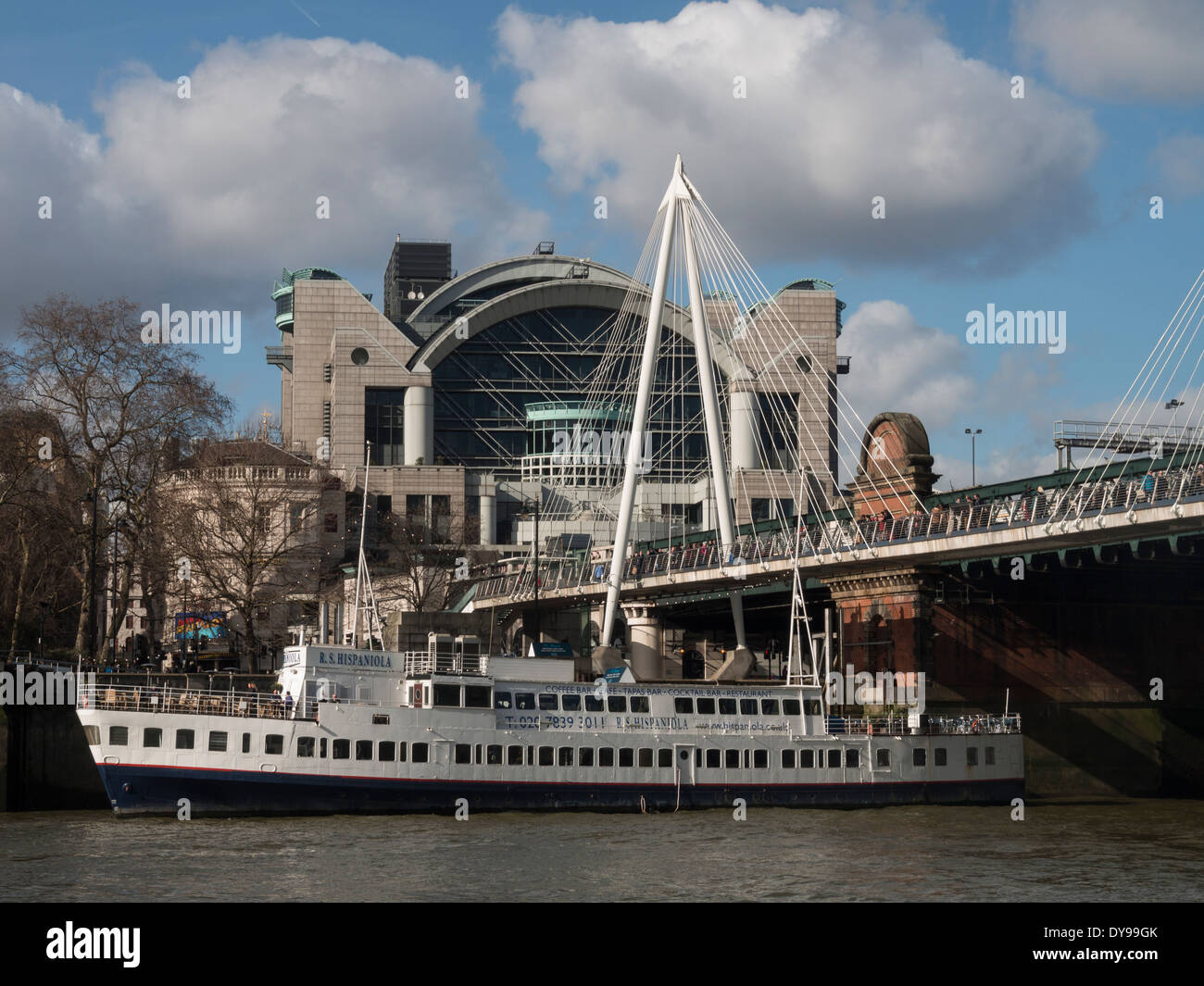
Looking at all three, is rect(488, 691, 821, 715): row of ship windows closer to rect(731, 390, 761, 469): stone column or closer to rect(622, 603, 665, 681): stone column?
rect(622, 603, 665, 681): stone column

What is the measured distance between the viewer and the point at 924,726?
63594 mm

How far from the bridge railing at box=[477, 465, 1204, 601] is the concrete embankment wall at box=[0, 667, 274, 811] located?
2945 centimetres

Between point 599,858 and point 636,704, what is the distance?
14574 millimetres

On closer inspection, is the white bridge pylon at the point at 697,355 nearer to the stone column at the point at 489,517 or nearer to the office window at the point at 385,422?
the stone column at the point at 489,517

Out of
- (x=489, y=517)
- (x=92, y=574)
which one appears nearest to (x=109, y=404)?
(x=92, y=574)

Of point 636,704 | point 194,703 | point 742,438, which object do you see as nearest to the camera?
point 194,703

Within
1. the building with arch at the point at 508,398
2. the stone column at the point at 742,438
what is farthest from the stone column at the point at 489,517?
the stone column at the point at 742,438

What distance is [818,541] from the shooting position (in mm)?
79438

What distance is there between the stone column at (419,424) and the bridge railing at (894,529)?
1687 inches

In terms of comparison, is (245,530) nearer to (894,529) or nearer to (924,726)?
(894,529)

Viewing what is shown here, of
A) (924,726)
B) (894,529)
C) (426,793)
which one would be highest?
(894,529)

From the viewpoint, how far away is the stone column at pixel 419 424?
146 meters
